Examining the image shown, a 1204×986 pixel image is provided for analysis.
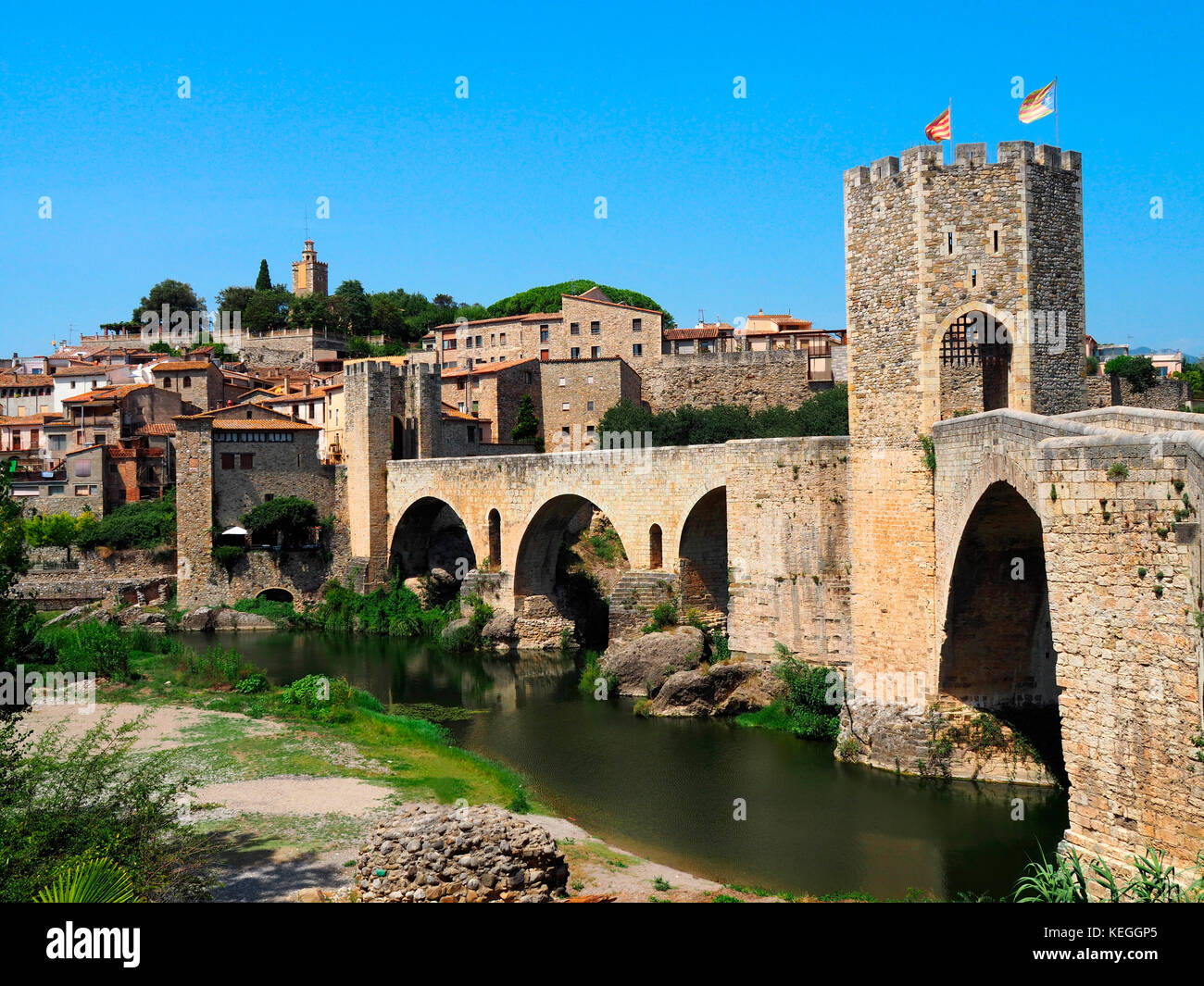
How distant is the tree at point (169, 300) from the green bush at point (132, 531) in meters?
48.4

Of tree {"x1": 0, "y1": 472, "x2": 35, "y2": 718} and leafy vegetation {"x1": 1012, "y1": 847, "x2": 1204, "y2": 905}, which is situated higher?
tree {"x1": 0, "y1": 472, "x2": 35, "y2": 718}

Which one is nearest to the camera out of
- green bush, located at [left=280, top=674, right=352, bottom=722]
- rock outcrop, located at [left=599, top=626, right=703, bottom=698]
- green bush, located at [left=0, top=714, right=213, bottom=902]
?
green bush, located at [left=0, top=714, right=213, bottom=902]

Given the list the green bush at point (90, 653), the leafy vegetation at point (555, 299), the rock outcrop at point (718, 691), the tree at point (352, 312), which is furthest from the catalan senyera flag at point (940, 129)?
the tree at point (352, 312)

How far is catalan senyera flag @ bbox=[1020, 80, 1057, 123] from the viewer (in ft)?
50.8

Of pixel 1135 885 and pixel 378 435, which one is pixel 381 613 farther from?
pixel 1135 885

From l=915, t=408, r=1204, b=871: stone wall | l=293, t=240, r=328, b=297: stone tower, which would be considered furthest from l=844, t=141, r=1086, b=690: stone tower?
l=293, t=240, r=328, b=297: stone tower

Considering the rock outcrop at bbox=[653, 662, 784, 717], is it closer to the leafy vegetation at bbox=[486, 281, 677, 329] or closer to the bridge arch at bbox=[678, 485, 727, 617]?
the bridge arch at bbox=[678, 485, 727, 617]

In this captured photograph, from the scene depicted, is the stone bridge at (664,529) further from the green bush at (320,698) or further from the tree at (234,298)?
the tree at (234,298)

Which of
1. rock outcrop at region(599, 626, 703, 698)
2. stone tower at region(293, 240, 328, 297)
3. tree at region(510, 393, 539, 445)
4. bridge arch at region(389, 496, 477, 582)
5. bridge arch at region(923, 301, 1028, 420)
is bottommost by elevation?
rock outcrop at region(599, 626, 703, 698)

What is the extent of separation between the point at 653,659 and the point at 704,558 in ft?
11.7

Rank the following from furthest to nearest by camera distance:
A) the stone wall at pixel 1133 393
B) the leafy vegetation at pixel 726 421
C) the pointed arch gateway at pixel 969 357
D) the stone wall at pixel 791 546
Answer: the leafy vegetation at pixel 726 421 < the stone wall at pixel 1133 393 < the stone wall at pixel 791 546 < the pointed arch gateway at pixel 969 357

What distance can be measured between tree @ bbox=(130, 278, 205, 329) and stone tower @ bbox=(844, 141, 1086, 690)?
77855 millimetres

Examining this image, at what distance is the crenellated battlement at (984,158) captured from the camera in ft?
50.8

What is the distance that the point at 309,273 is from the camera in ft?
299
